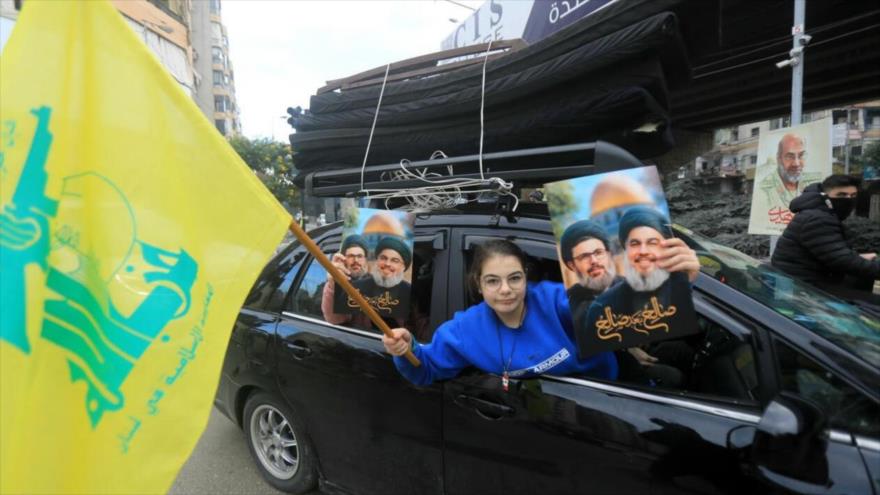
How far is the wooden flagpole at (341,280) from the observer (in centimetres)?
134

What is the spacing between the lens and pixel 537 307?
1787 mm

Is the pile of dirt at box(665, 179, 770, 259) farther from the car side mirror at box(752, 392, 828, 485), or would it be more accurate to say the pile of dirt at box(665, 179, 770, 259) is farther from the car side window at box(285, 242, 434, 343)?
the car side mirror at box(752, 392, 828, 485)

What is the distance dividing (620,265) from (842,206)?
2803mm

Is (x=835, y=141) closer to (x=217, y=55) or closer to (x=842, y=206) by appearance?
(x=842, y=206)

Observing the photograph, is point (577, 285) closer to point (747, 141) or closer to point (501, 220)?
point (501, 220)

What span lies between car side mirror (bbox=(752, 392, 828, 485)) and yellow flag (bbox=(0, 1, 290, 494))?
1464 millimetres

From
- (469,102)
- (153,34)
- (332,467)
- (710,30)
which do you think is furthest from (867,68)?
(153,34)

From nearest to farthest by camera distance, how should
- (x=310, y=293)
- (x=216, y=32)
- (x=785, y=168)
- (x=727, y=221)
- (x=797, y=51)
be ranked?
(x=310, y=293)
(x=797, y=51)
(x=785, y=168)
(x=727, y=221)
(x=216, y=32)

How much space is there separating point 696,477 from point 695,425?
146mm

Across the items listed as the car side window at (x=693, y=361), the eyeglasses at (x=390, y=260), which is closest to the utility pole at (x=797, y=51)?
the car side window at (x=693, y=361)

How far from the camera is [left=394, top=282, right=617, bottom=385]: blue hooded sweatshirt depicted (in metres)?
1.68

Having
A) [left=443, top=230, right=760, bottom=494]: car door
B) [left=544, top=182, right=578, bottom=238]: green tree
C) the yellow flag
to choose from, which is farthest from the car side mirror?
the yellow flag

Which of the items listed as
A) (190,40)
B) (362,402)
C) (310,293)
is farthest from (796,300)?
(190,40)

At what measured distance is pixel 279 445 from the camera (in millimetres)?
2684
